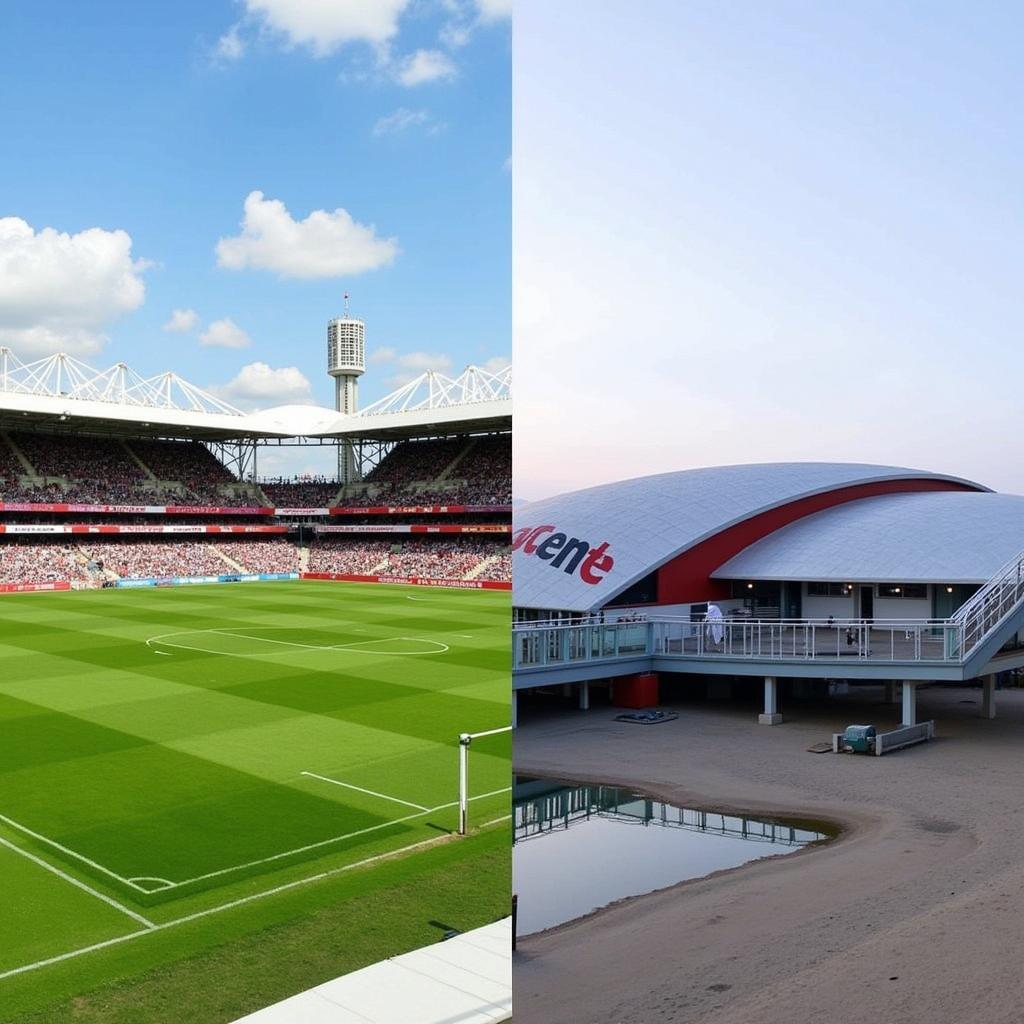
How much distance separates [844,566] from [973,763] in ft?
22.9

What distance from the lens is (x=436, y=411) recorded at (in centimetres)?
4519

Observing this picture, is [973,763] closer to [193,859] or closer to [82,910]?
[193,859]

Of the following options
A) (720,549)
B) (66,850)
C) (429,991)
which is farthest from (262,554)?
(429,991)

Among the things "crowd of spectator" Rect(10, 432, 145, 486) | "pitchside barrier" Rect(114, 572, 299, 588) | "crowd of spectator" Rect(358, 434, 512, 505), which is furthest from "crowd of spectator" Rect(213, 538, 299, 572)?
"crowd of spectator" Rect(10, 432, 145, 486)

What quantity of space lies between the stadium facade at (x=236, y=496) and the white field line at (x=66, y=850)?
31.5 metres

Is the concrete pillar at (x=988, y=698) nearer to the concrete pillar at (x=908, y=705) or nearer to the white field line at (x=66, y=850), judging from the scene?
the concrete pillar at (x=908, y=705)

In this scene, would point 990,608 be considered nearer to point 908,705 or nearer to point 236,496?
point 908,705

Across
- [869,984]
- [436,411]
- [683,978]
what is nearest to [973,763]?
[869,984]

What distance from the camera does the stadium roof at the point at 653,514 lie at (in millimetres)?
18406

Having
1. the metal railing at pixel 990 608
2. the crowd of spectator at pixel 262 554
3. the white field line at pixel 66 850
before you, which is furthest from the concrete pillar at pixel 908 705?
the crowd of spectator at pixel 262 554

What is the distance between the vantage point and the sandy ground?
417cm

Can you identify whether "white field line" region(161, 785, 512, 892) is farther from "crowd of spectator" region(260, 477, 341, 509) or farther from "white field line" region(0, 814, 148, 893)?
"crowd of spectator" region(260, 477, 341, 509)

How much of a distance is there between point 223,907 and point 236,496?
1808 inches

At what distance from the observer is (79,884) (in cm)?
765
